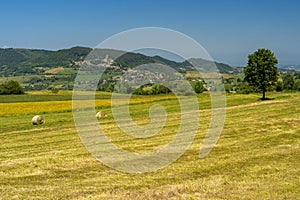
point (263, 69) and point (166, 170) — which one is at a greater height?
point (263, 69)

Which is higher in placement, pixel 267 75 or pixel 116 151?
pixel 267 75

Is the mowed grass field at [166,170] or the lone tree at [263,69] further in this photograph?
the lone tree at [263,69]

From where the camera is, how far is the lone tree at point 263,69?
4447cm

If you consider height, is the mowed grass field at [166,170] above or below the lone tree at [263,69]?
below

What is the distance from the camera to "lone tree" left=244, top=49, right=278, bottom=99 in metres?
44.5

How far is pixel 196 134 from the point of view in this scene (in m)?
21.3

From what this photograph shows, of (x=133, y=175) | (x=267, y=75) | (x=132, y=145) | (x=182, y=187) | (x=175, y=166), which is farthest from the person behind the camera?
(x=267, y=75)

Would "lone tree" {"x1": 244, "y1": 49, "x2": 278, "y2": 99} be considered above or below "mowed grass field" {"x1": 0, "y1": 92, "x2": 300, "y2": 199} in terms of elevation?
above

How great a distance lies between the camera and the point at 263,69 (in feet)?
146

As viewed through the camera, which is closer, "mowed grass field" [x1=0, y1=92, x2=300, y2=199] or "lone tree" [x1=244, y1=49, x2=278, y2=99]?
"mowed grass field" [x1=0, y1=92, x2=300, y2=199]

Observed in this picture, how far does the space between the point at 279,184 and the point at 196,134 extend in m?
10.2

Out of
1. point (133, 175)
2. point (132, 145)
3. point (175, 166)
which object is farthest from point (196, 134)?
point (133, 175)

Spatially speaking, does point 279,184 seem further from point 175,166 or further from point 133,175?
point 133,175

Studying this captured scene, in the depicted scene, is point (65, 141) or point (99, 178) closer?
point (99, 178)
